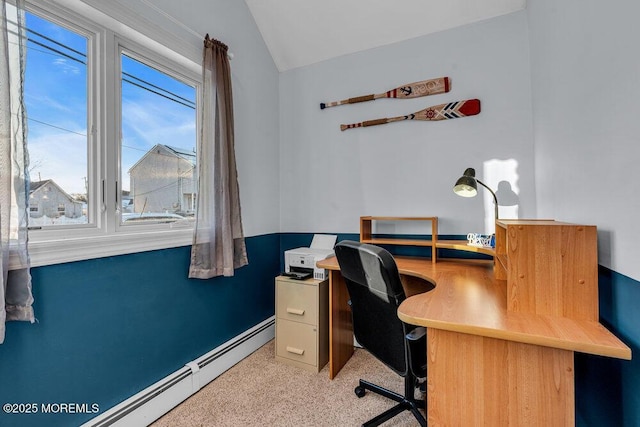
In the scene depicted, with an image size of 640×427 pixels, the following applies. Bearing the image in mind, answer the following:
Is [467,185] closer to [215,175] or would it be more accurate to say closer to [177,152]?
[215,175]

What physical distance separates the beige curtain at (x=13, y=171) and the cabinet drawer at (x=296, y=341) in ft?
4.92

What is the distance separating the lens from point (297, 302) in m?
2.17

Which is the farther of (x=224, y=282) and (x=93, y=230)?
(x=224, y=282)

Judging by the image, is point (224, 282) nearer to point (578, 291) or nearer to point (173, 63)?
point (173, 63)

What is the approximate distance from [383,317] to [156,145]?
1.74 meters

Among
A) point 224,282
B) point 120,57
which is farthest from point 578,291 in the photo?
point 120,57

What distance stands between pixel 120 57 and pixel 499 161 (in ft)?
8.50

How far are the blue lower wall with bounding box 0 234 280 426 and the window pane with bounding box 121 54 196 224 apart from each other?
1.06 ft

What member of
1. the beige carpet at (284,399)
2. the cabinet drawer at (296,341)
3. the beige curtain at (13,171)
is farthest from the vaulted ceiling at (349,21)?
the beige carpet at (284,399)

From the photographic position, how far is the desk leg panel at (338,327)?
2002mm

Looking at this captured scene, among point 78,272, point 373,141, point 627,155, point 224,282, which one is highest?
point 373,141

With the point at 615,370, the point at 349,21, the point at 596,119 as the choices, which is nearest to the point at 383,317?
the point at 615,370

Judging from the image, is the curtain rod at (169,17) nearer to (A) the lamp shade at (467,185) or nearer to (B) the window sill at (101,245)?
(B) the window sill at (101,245)

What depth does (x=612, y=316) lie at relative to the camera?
3.05ft
